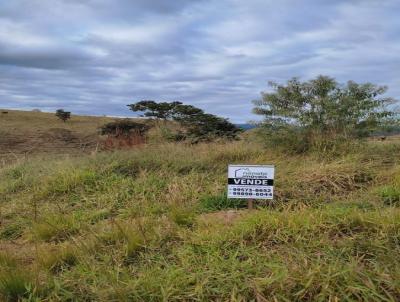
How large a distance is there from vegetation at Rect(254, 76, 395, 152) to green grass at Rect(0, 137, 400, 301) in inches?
55.9

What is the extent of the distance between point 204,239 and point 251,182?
126 centimetres

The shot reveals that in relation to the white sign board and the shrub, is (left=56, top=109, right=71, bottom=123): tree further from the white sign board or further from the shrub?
the white sign board

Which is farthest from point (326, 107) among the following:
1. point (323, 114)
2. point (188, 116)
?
point (188, 116)

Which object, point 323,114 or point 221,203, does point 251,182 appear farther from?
point 323,114

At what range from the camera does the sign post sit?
5.11 m

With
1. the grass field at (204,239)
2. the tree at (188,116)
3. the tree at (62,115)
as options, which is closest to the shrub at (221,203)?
the grass field at (204,239)

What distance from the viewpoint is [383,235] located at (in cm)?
375

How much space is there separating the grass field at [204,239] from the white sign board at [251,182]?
24 cm

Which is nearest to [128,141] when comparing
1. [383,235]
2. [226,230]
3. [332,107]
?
[332,107]

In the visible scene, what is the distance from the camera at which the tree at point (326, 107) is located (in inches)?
336

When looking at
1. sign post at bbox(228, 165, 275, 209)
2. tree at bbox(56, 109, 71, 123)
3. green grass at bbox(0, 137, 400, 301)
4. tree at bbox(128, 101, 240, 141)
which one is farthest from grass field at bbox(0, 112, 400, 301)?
tree at bbox(56, 109, 71, 123)

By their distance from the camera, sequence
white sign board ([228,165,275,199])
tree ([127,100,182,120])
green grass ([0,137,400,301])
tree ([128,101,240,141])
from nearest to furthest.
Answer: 1. green grass ([0,137,400,301])
2. white sign board ([228,165,275,199])
3. tree ([128,101,240,141])
4. tree ([127,100,182,120])

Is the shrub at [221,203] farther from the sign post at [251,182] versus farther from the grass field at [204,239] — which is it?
the sign post at [251,182]

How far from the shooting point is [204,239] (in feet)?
13.3
